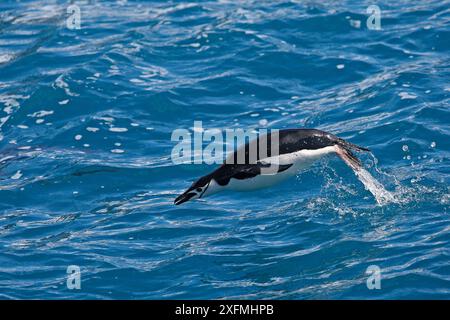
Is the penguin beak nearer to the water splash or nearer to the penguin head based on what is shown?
the penguin head

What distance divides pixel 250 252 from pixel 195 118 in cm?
446

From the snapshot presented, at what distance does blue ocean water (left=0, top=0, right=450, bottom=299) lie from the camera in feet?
32.4

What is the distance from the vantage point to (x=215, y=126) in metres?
14.0

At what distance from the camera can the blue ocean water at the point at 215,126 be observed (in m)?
9.87

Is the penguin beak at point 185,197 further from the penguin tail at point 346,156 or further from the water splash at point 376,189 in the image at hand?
the water splash at point 376,189

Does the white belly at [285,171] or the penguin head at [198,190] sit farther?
the penguin head at [198,190]

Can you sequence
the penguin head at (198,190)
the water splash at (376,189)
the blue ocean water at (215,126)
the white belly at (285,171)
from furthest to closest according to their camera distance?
1. the water splash at (376,189)
2. the penguin head at (198,190)
3. the white belly at (285,171)
4. the blue ocean water at (215,126)

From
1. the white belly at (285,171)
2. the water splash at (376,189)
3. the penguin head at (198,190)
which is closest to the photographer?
the white belly at (285,171)

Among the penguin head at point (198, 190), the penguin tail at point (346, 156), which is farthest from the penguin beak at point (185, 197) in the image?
the penguin tail at point (346, 156)

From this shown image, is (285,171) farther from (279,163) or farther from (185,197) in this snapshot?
(185,197)

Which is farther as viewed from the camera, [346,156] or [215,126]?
[215,126]

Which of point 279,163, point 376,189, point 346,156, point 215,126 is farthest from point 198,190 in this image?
point 215,126

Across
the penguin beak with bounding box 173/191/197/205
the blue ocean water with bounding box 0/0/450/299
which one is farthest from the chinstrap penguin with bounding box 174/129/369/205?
the blue ocean water with bounding box 0/0/450/299

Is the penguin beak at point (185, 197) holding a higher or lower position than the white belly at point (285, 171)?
lower
